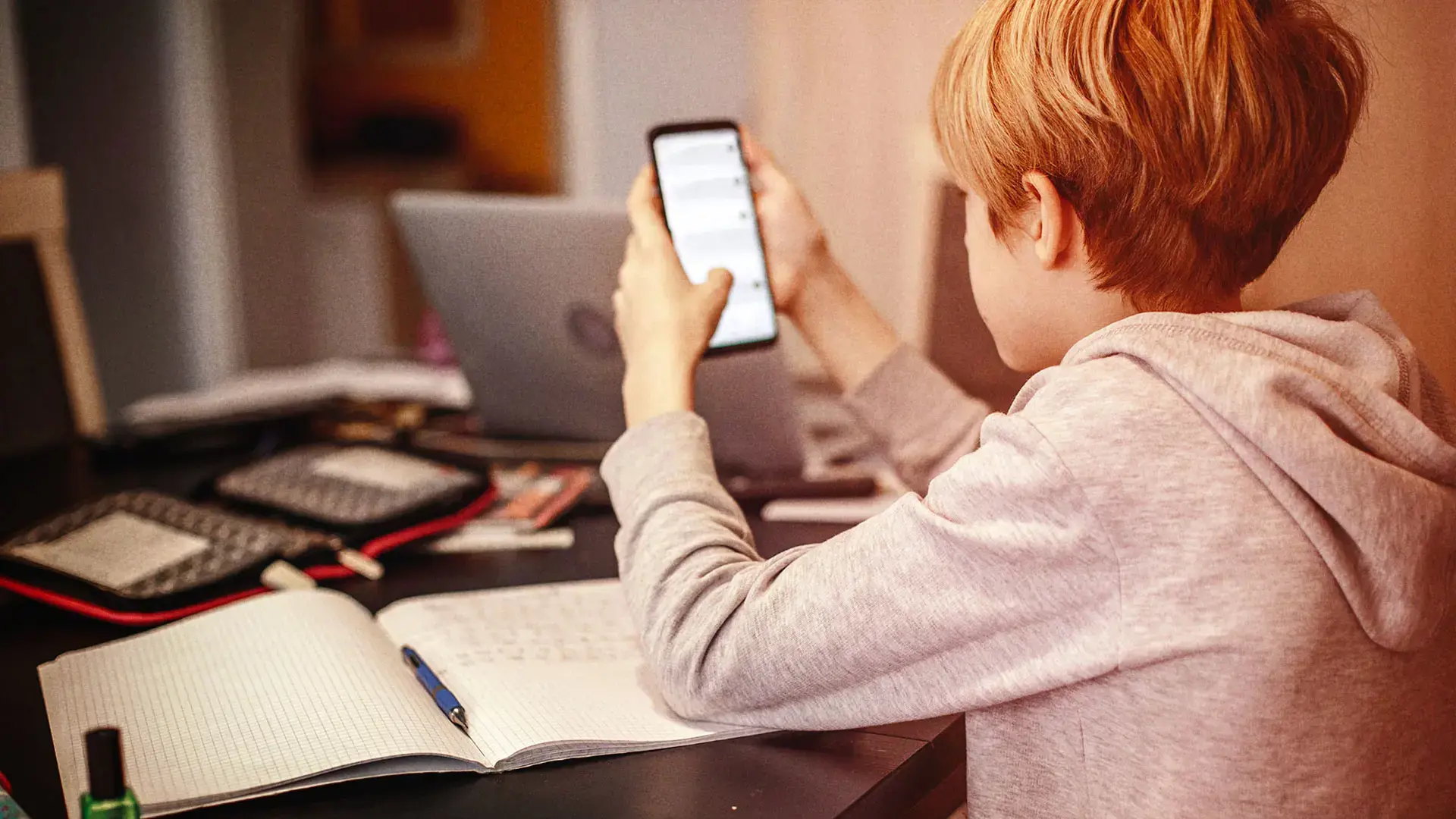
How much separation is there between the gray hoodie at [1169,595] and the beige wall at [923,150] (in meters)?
0.24

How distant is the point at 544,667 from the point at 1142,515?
401 mm

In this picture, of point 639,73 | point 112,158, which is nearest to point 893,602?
point 639,73

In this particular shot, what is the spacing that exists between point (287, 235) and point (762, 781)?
3.15 m

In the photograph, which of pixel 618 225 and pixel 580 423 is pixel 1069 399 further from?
pixel 580 423

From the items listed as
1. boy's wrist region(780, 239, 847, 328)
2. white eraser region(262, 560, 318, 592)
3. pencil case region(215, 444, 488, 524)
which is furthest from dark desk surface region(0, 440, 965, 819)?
boy's wrist region(780, 239, 847, 328)

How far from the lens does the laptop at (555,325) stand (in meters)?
1.14

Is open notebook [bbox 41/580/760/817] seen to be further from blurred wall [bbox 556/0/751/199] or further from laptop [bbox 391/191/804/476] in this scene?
blurred wall [bbox 556/0/751/199]

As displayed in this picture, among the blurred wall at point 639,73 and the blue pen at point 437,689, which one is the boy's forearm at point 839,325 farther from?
the blurred wall at point 639,73

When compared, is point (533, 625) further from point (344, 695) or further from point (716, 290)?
point (716, 290)

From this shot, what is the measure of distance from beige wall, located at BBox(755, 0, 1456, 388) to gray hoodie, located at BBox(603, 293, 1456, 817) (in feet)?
0.79

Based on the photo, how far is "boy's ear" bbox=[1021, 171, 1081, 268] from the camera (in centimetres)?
68

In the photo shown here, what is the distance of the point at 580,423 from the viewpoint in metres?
1.32

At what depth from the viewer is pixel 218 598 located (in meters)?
0.89

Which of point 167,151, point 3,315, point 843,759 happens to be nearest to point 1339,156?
point 843,759
